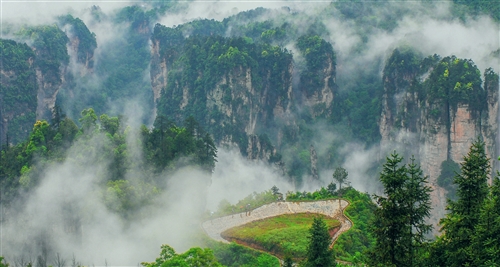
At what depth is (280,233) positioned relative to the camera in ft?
171

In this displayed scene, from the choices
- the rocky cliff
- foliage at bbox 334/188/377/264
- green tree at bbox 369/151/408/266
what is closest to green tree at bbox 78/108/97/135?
foliage at bbox 334/188/377/264

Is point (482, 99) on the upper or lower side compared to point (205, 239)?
upper

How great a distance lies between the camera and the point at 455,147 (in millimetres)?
83750

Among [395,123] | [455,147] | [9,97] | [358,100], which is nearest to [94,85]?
[9,97]

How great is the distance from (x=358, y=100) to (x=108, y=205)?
64.5 m

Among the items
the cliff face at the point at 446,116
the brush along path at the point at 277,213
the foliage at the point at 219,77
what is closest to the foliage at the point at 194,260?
the brush along path at the point at 277,213

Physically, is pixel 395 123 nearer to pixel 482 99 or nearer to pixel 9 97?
pixel 482 99

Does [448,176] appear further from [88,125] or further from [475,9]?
[475,9]

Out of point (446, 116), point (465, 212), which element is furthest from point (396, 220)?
point (446, 116)

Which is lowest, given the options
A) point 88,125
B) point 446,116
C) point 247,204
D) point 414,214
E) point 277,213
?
point 414,214

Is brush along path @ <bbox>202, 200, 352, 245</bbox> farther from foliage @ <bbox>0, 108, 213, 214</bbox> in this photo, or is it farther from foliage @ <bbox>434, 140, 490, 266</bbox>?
foliage @ <bbox>434, 140, 490, 266</bbox>

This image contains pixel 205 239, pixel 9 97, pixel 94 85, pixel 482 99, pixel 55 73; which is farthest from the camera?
pixel 94 85

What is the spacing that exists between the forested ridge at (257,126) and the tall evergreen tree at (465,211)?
6 cm

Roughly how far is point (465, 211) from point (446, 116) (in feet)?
191
